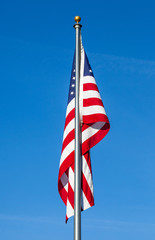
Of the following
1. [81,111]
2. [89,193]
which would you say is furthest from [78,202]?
[81,111]

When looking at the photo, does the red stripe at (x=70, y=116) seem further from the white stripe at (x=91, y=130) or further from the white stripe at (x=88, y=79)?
the white stripe at (x=88, y=79)

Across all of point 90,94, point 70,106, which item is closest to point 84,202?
point 70,106

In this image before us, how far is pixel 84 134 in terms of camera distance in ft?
48.2

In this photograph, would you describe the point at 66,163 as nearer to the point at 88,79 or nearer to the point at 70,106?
the point at 70,106

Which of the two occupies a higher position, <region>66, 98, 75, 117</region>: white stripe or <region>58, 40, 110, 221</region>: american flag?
<region>66, 98, 75, 117</region>: white stripe

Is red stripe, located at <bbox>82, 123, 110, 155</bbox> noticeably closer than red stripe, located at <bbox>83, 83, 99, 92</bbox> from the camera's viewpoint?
Yes

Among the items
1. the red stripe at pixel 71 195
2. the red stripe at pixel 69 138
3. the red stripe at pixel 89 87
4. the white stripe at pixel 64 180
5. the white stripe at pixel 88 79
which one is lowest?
the red stripe at pixel 71 195

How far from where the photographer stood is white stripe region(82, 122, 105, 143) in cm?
1466

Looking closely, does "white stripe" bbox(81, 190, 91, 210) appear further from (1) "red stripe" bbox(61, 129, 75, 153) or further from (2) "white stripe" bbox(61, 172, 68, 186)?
(1) "red stripe" bbox(61, 129, 75, 153)

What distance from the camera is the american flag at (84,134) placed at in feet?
46.5

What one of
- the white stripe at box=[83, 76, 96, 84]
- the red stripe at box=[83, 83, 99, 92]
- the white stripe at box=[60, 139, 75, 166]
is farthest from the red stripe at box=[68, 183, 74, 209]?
the white stripe at box=[83, 76, 96, 84]

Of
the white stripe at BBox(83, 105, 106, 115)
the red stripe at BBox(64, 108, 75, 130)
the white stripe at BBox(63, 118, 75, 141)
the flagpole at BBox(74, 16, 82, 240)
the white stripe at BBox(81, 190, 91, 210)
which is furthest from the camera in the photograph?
the red stripe at BBox(64, 108, 75, 130)

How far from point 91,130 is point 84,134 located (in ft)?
1.19

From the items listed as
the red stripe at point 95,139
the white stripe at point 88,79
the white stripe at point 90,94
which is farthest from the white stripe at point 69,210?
the white stripe at point 88,79
